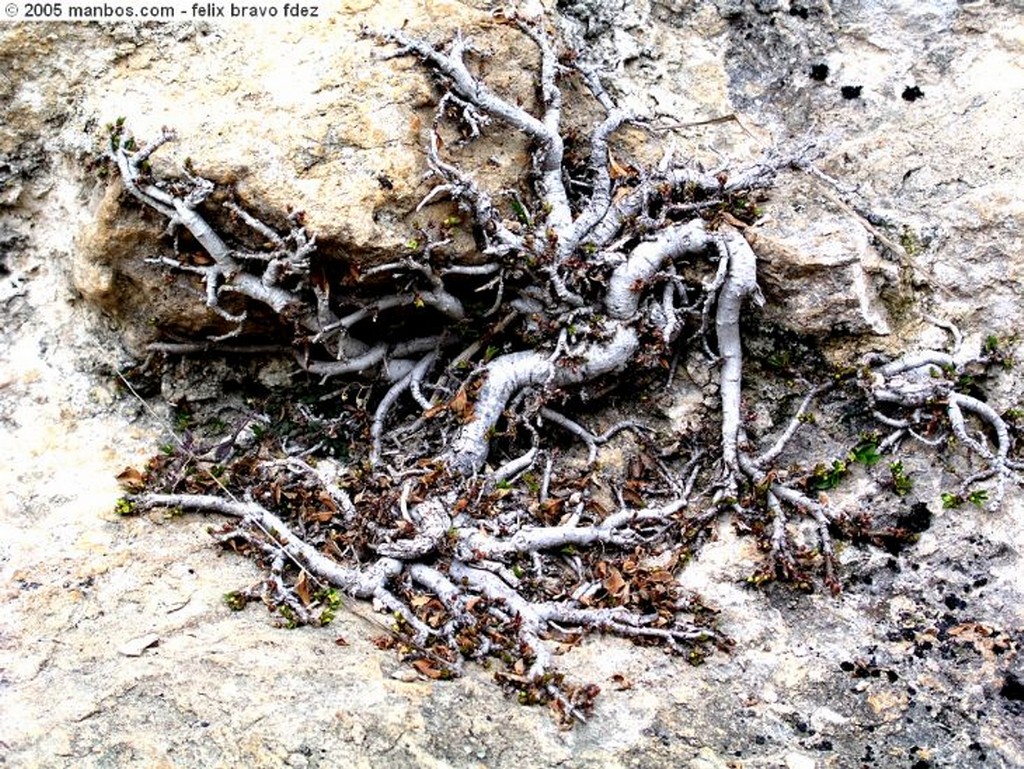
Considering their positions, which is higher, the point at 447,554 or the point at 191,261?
the point at 191,261

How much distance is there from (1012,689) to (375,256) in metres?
3.60

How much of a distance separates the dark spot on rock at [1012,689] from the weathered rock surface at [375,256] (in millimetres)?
23

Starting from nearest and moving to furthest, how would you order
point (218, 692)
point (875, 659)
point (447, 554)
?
point (218, 692)
point (875, 659)
point (447, 554)

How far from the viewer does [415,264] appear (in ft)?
17.3

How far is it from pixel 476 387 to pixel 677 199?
5.26ft

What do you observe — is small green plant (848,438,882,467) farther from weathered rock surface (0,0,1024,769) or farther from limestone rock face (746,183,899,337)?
limestone rock face (746,183,899,337)

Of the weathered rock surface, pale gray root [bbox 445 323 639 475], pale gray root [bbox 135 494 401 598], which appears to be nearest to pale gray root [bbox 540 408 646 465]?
pale gray root [bbox 445 323 639 475]

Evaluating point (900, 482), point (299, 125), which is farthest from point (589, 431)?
point (299, 125)

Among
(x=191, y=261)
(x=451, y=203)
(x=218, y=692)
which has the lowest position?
(x=218, y=692)

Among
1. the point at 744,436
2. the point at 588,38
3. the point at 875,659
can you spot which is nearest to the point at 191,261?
the point at 588,38

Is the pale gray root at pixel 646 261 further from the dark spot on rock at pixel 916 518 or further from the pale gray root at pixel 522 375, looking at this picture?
the dark spot on rock at pixel 916 518

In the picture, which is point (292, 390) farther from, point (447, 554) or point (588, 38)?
point (588, 38)

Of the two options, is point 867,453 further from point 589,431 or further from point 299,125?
point 299,125

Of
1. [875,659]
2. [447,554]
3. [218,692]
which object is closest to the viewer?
[218,692]
